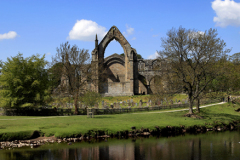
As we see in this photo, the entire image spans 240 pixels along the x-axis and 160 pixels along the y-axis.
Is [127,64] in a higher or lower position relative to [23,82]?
higher

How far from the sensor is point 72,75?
3366 centimetres

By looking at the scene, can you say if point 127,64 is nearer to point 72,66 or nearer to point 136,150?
point 72,66

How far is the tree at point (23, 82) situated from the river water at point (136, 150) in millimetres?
15874

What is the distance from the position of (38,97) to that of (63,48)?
6.71 m

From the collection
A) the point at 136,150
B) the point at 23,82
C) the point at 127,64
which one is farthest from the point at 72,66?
the point at 127,64

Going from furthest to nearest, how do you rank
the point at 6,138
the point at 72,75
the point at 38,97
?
1. the point at 72,75
2. the point at 38,97
3. the point at 6,138

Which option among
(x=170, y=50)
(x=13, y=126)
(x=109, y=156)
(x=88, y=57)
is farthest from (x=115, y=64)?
(x=109, y=156)

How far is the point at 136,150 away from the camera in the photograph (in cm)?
1647

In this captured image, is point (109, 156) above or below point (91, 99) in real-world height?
below

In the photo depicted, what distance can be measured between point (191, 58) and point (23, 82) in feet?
64.2

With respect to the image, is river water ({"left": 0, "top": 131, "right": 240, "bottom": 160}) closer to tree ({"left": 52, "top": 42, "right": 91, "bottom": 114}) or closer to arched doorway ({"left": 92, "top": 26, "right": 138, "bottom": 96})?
tree ({"left": 52, "top": 42, "right": 91, "bottom": 114})

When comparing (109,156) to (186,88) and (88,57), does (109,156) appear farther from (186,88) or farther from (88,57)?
(88,57)

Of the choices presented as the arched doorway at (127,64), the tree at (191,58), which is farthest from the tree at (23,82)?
the arched doorway at (127,64)

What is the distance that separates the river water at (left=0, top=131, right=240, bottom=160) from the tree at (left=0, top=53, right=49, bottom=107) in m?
15.9
